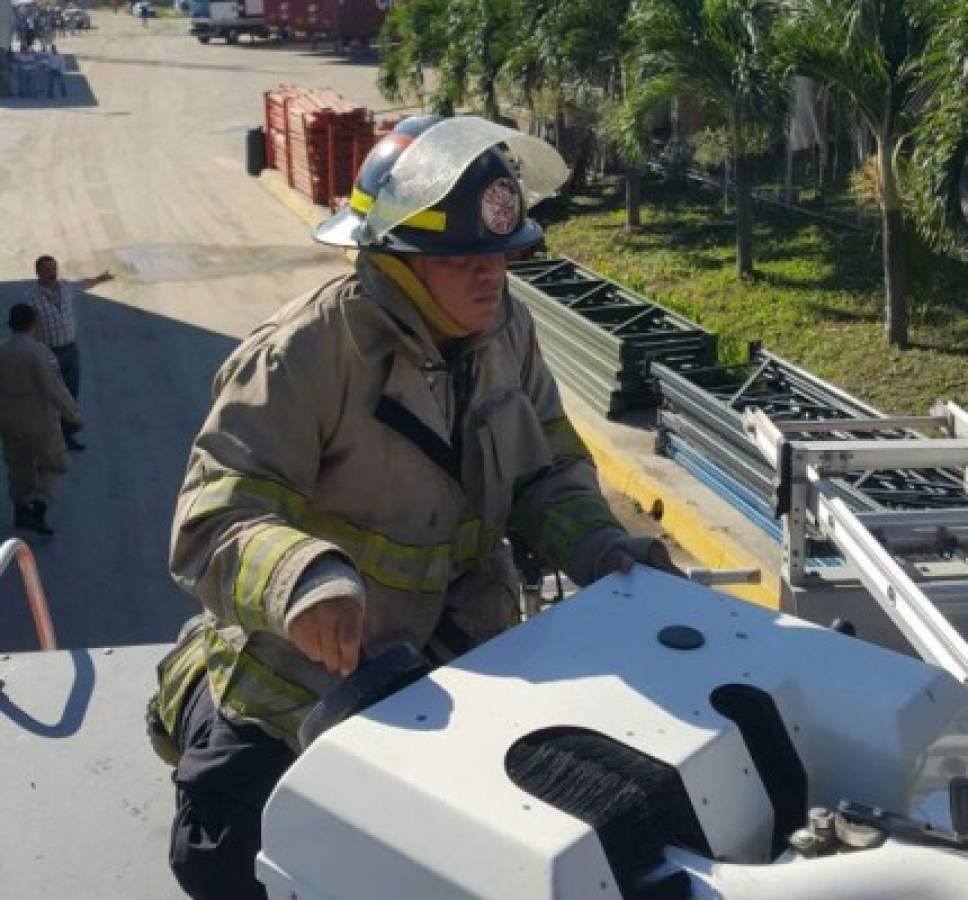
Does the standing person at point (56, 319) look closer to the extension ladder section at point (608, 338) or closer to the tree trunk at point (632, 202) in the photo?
the extension ladder section at point (608, 338)

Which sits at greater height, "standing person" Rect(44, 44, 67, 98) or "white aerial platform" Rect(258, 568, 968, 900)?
"white aerial platform" Rect(258, 568, 968, 900)

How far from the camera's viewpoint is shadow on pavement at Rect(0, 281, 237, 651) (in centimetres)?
992

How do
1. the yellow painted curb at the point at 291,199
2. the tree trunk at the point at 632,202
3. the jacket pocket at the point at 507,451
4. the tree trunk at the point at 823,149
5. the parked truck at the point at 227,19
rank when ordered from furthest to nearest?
1. the parked truck at the point at 227,19
2. the yellow painted curb at the point at 291,199
3. the tree trunk at the point at 632,202
4. the tree trunk at the point at 823,149
5. the jacket pocket at the point at 507,451

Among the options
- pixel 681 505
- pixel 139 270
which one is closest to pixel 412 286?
pixel 681 505

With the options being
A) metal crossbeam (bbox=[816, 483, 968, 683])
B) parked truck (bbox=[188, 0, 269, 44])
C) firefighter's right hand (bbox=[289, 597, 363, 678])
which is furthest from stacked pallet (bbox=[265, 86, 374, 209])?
parked truck (bbox=[188, 0, 269, 44])

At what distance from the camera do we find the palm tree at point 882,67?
1271cm

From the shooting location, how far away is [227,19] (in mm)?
56062

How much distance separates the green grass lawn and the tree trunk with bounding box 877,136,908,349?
18cm

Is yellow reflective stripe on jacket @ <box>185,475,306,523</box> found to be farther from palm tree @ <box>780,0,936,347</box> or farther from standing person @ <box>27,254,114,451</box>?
palm tree @ <box>780,0,936,347</box>

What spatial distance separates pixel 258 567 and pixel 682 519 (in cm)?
845

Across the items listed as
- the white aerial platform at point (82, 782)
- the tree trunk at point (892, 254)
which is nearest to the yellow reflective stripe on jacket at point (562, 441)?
the white aerial platform at point (82, 782)

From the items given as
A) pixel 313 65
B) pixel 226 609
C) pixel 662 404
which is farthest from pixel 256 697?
pixel 313 65

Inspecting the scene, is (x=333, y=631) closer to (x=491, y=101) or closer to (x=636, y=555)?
(x=636, y=555)

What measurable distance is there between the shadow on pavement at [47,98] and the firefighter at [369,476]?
39.5 metres
